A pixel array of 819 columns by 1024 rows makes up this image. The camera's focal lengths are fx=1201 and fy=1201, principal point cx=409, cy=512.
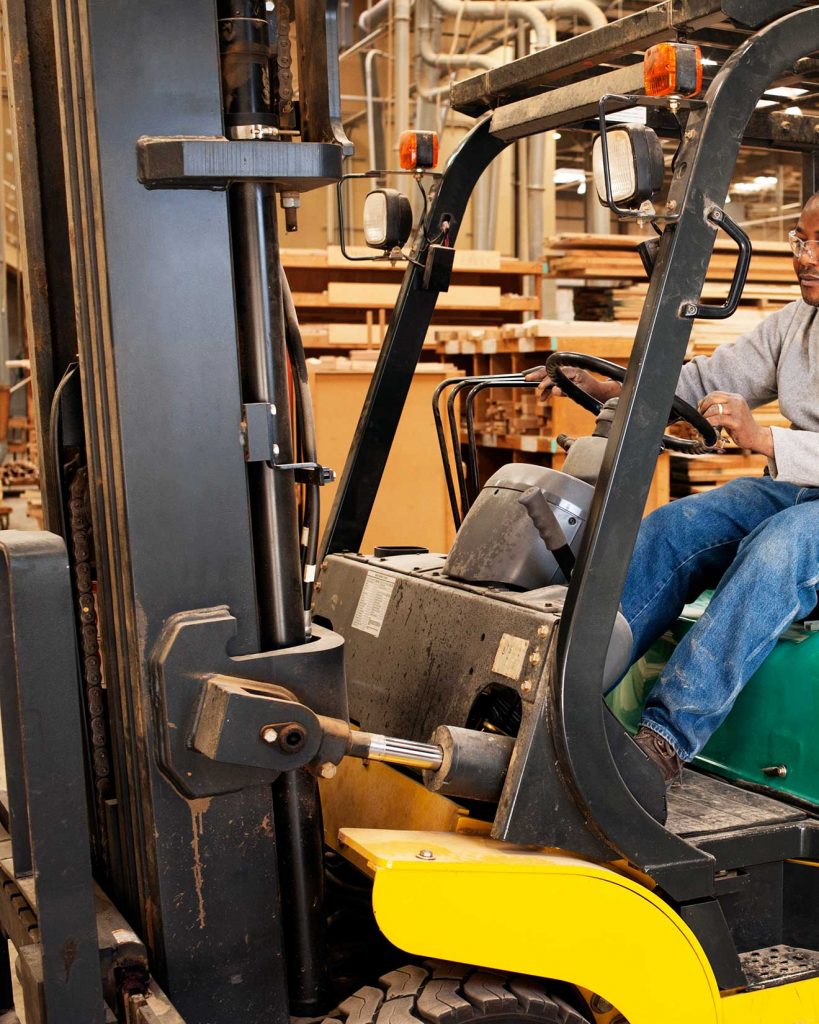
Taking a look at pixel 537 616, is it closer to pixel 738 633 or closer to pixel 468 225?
pixel 738 633

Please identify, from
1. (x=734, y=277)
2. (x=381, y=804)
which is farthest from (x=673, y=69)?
(x=381, y=804)

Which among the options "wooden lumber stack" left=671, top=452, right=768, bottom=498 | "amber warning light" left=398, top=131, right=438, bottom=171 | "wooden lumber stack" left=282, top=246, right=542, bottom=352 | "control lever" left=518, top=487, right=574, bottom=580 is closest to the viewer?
"control lever" left=518, top=487, right=574, bottom=580

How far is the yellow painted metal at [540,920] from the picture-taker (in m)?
2.10

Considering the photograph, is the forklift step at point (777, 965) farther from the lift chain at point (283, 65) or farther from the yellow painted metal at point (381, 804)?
the lift chain at point (283, 65)

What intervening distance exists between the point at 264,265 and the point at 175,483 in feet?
1.43

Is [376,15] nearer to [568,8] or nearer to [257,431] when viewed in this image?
[568,8]

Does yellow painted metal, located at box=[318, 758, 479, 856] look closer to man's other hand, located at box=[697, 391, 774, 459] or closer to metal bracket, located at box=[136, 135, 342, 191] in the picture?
man's other hand, located at box=[697, 391, 774, 459]

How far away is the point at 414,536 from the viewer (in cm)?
740

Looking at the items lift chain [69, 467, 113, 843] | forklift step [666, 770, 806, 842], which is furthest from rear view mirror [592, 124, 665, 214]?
forklift step [666, 770, 806, 842]

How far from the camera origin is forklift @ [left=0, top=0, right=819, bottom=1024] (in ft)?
6.66

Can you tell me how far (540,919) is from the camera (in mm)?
2193

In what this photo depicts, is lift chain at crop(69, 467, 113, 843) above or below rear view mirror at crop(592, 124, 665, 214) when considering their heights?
below

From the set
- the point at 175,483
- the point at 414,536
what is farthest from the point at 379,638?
the point at 414,536

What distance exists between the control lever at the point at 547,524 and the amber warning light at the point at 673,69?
810 millimetres
